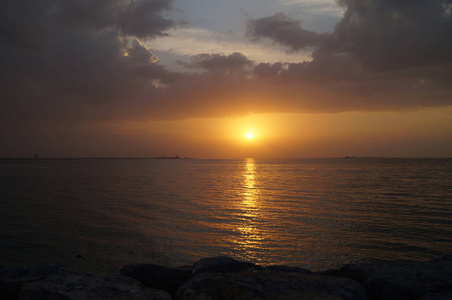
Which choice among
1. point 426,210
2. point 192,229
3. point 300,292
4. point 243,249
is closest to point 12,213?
point 192,229

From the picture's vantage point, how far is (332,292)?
21.5ft

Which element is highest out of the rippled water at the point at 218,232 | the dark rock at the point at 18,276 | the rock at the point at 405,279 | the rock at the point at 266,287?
the rock at the point at 266,287

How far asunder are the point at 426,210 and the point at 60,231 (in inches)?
1164

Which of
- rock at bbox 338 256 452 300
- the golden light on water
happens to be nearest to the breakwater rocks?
rock at bbox 338 256 452 300

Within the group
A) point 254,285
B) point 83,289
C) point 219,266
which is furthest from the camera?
point 219,266

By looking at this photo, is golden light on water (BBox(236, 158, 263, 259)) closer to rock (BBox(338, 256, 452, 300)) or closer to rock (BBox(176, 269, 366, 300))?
rock (BBox(338, 256, 452, 300))

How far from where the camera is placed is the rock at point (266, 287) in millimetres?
6320

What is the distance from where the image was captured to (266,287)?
678 centimetres

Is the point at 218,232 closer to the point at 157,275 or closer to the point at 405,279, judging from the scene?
the point at 157,275

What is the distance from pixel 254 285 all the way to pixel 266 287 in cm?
26

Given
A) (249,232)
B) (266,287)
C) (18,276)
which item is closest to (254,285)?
(266,287)

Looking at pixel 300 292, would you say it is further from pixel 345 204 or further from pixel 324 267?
pixel 345 204

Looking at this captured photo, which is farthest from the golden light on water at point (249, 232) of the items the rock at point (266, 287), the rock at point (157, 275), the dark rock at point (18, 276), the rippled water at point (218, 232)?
the dark rock at point (18, 276)

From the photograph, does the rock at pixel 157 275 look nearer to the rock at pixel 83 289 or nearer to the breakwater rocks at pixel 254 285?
the breakwater rocks at pixel 254 285
